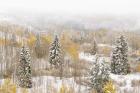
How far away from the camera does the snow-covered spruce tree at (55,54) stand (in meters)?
94.1

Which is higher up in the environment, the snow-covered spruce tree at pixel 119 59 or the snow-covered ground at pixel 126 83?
the snow-covered spruce tree at pixel 119 59

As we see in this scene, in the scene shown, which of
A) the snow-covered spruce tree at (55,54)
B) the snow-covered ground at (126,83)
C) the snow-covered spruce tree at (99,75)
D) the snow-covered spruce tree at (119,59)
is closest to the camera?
the snow-covered spruce tree at (99,75)

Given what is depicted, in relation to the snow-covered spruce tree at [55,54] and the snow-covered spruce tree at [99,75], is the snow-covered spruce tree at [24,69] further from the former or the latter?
the snow-covered spruce tree at [99,75]

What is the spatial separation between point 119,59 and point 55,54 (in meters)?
16.2

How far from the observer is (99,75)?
76188 millimetres

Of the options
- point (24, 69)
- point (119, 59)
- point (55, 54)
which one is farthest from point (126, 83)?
point (24, 69)

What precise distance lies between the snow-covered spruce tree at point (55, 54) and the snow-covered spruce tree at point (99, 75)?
19.3 m

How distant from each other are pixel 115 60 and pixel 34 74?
2083cm

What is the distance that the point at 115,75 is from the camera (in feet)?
303

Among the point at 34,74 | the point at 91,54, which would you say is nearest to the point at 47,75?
the point at 34,74

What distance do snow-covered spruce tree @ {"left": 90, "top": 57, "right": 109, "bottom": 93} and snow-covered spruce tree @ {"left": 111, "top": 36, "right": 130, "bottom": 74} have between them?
15036 millimetres

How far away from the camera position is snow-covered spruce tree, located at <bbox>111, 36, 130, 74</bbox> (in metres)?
91.4

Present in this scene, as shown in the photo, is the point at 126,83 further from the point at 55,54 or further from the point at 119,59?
the point at 55,54

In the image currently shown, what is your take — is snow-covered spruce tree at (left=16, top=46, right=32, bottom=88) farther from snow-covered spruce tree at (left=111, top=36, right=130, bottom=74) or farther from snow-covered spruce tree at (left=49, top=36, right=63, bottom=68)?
snow-covered spruce tree at (left=111, top=36, right=130, bottom=74)
